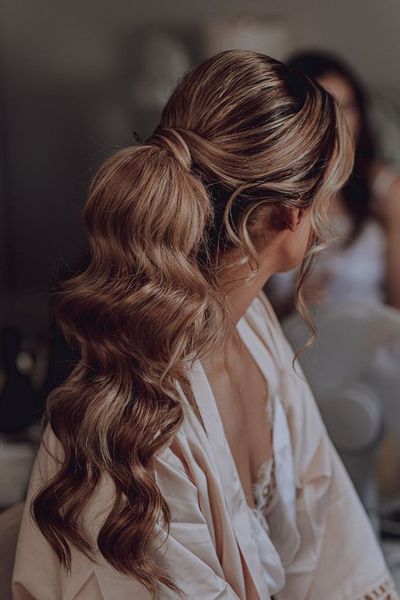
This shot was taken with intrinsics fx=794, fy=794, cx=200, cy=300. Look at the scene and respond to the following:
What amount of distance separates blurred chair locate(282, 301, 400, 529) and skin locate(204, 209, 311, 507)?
495mm

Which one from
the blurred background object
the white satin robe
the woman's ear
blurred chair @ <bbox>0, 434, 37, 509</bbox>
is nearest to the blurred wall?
the blurred background object

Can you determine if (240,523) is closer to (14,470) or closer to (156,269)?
(156,269)

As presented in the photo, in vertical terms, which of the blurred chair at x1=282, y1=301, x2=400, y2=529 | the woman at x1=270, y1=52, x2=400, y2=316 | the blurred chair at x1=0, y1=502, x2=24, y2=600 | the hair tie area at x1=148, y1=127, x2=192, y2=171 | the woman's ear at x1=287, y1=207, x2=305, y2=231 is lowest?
the blurred chair at x1=282, y1=301, x2=400, y2=529

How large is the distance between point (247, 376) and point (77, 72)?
2.55ft

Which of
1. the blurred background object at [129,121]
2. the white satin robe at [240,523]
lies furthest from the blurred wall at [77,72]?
the white satin robe at [240,523]

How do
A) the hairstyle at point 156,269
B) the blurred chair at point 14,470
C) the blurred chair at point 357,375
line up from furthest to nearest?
the blurred chair at point 357,375
the blurred chair at point 14,470
the hairstyle at point 156,269

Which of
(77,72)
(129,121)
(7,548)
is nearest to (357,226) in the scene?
(129,121)

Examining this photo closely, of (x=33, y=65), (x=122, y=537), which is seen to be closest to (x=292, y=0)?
(x=33, y=65)

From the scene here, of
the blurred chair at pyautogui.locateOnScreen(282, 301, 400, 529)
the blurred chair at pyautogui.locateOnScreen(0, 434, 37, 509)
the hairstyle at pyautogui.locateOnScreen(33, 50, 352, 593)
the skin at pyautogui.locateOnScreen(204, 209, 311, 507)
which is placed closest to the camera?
the hairstyle at pyautogui.locateOnScreen(33, 50, 352, 593)

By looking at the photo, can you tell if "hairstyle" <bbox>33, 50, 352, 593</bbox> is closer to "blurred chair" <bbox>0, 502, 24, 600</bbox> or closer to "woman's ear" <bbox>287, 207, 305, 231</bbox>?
"woman's ear" <bbox>287, 207, 305, 231</bbox>

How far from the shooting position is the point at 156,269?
0.84 meters

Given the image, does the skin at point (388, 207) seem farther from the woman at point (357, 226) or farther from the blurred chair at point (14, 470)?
the blurred chair at point (14, 470)

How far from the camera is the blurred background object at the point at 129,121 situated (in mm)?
1527

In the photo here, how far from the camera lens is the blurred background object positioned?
153 centimetres
